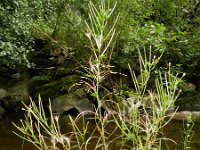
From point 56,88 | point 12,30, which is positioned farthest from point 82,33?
point 12,30

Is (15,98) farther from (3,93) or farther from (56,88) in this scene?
(56,88)

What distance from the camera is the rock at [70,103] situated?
11.1 meters

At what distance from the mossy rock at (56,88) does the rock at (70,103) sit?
379mm

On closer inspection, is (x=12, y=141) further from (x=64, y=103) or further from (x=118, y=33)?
(x=118, y=33)

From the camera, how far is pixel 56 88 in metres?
11.9

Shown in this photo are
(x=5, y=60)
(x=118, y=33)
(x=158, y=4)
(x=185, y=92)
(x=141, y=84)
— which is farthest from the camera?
(x=158, y=4)

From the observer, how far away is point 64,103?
1116 cm

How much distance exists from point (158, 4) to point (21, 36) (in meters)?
5.63

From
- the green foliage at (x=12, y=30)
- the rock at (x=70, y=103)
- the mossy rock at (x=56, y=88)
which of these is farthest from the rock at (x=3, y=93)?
the green foliage at (x=12, y=30)

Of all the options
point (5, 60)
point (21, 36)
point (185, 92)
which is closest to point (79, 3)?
point (21, 36)

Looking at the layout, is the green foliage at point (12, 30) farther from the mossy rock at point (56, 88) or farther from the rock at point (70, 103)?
the mossy rock at point (56, 88)

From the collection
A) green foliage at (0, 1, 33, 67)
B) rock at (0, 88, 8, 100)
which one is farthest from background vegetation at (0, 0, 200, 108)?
rock at (0, 88, 8, 100)

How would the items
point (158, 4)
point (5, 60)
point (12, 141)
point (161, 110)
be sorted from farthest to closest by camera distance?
point (158, 4), point (5, 60), point (12, 141), point (161, 110)

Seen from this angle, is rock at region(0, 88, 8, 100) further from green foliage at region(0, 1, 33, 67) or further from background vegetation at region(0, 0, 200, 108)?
green foliage at region(0, 1, 33, 67)
